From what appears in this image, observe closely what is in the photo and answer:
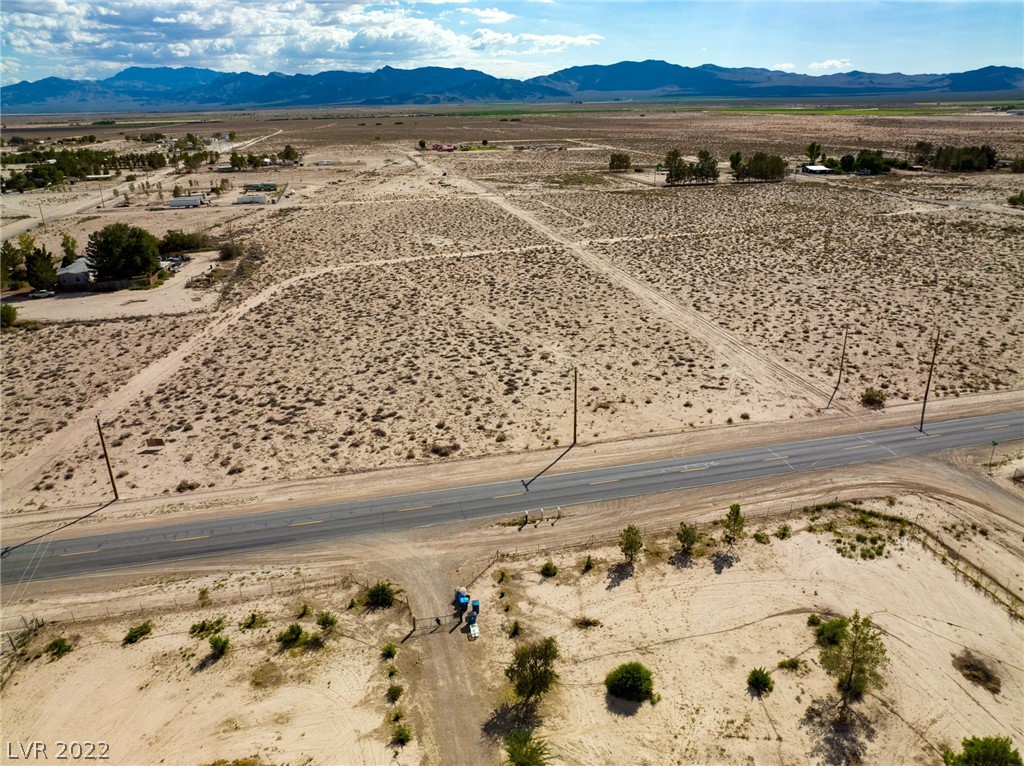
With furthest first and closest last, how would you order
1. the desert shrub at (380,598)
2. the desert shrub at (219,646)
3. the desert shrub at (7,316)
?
1. the desert shrub at (7,316)
2. the desert shrub at (380,598)
3. the desert shrub at (219,646)

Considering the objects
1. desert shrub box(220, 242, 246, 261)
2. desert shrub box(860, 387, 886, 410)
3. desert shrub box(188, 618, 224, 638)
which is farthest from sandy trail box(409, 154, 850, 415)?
desert shrub box(220, 242, 246, 261)

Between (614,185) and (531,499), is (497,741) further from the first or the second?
(614,185)

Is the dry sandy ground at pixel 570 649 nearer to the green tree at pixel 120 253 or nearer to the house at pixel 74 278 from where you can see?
the green tree at pixel 120 253

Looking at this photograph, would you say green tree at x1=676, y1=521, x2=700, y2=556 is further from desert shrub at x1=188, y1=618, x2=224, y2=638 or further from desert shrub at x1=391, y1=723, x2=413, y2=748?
desert shrub at x1=188, y1=618, x2=224, y2=638

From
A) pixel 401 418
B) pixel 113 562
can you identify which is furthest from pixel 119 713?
pixel 401 418

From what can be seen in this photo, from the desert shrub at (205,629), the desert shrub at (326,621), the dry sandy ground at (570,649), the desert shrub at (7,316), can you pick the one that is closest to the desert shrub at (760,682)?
the dry sandy ground at (570,649)
